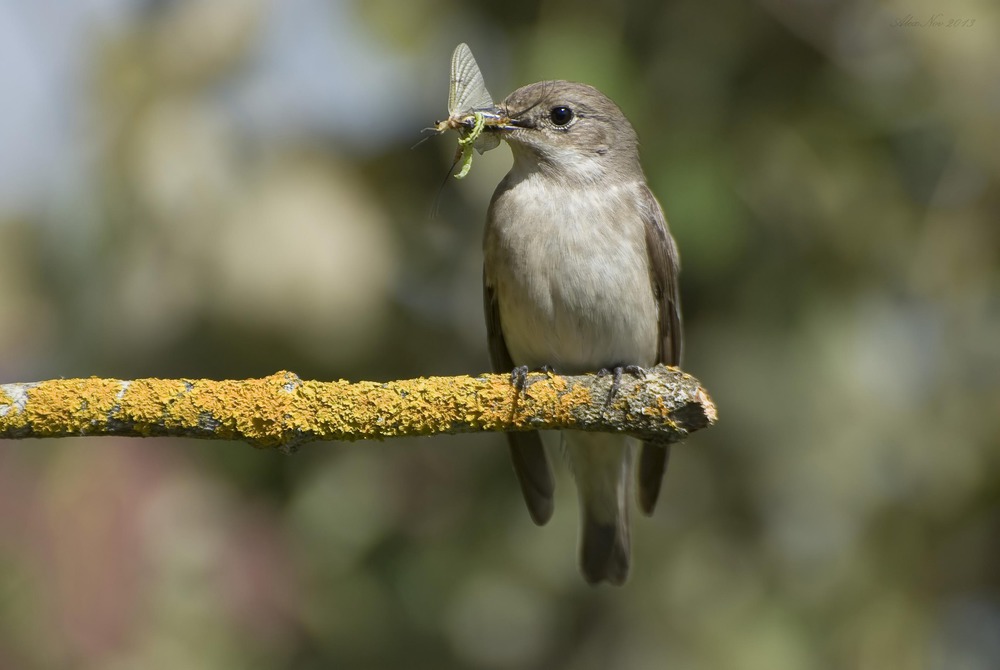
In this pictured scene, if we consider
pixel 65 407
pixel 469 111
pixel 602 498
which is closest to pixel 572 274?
pixel 469 111

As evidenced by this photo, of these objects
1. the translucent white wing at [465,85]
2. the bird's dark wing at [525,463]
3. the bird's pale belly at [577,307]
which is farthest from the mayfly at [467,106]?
the bird's dark wing at [525,463]

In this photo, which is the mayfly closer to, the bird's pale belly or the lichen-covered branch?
the bird's pale belly

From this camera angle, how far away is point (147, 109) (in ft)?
16.4

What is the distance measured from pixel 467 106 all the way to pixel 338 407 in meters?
2.19

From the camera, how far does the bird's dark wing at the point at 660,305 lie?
4.97 m

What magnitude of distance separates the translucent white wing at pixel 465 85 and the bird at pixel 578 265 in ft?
0.53

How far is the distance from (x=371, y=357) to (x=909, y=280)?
2566mm

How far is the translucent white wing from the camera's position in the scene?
4.40m

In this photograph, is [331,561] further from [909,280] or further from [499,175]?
[909,280]

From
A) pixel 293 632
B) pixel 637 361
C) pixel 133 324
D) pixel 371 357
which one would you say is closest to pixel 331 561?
pixel 293 632

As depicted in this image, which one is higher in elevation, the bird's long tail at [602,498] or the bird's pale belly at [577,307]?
the bird's pale belly at [577,307]

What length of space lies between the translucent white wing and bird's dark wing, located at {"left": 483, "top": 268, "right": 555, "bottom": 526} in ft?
2.69

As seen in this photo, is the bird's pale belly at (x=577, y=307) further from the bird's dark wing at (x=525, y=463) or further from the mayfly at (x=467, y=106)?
the mayfly at (x=467, y=106)

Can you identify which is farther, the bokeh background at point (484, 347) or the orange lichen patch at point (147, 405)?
the bokeh background at point (484, 347)
